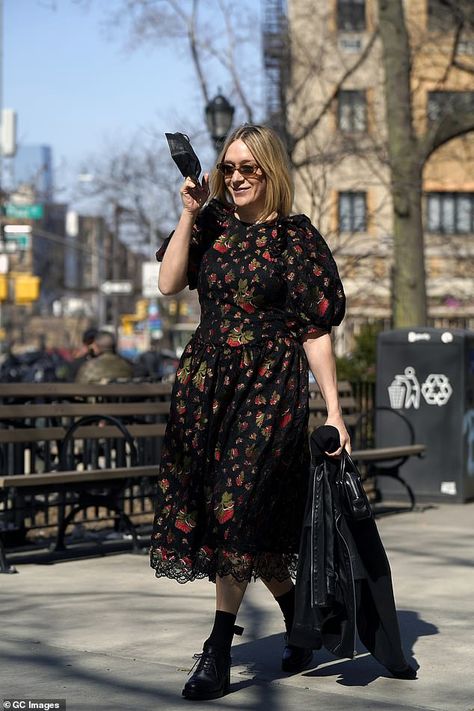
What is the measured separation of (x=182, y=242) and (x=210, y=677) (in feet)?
5.01

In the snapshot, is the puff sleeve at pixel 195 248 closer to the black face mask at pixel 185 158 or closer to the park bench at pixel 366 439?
the black face mask at pixel 185 158

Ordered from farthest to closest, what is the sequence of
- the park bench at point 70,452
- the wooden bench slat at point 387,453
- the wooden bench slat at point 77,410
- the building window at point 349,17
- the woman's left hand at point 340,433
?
the building window at point 349,17
the wooden bench slat at point 387,453
the wooden bench slat at point 77,410
the park bench at point 70,452
the woman's left hand at point 340,433

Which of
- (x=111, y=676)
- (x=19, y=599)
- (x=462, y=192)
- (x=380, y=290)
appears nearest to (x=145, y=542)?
(x=19, y=599)

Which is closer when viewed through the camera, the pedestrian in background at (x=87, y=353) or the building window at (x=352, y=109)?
the pedestrian in background at (x=87, y=353)

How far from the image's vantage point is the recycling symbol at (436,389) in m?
11.6

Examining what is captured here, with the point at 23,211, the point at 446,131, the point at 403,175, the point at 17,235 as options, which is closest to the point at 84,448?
the point at 403,175

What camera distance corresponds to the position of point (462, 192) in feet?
167

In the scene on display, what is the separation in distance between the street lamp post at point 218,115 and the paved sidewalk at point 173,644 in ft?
28.1

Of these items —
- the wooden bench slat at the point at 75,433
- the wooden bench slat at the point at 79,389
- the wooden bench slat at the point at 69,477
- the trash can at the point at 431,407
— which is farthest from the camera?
the trash can at the point at 431,407

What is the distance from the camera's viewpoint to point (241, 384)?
489 cm

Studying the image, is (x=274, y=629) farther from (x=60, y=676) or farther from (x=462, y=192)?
(x=462, y=192)

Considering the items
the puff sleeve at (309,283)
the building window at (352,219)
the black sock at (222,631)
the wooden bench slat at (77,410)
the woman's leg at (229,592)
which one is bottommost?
the black sock at (222,631)

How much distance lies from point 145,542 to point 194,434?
4.06 m

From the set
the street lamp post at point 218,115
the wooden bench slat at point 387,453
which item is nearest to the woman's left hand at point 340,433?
the wooden bench slat at point 387,453
